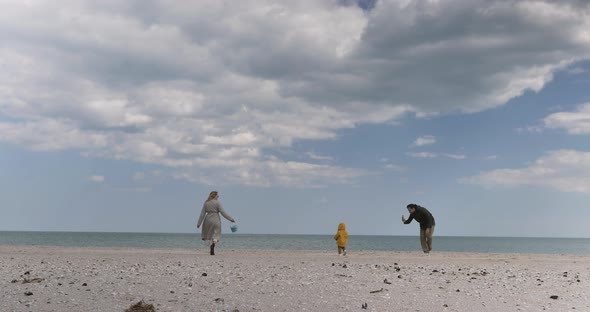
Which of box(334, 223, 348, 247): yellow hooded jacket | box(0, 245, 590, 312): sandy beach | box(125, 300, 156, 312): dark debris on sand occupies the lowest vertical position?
box(125, 300, 156, 312): dark debris on sand

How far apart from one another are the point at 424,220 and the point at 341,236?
3877 millimetres

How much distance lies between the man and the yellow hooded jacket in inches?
106

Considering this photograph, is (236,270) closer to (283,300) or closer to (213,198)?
(283,300)

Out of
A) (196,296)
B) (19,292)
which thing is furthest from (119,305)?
(19,292)

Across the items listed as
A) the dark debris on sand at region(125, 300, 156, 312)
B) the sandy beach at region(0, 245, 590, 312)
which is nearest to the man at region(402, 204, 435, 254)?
the sandy beach at region(0, 245, 590, 312)

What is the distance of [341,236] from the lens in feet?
79.8

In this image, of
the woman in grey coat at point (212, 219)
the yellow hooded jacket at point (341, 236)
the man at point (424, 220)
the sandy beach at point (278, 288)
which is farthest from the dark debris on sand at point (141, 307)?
the man at point (424, 220)

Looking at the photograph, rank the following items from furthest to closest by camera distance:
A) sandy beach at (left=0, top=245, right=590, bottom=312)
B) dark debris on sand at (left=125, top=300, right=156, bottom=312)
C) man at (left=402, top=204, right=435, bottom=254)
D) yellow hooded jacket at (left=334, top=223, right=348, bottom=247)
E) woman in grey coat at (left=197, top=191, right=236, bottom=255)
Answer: man at (left=402, top=204, right=435, bottom=254), yellow hooded jacket at (left=334, top=223, right=348, bottom=247), woman in grey coat at (left=197, top=191, right=236, bottom=255), sandy beach at (left=0, top=245, right=590, bottom=312), dark debris on sand at (left=125, top=300, right=156, bottom=312)

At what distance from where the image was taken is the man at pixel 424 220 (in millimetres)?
24578

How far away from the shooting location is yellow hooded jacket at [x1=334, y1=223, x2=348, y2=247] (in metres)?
24.2

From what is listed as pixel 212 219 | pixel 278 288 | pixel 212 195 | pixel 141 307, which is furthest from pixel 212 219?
pixel 141 307

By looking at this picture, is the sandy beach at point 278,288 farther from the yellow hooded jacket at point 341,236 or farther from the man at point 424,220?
the man at point 424,220

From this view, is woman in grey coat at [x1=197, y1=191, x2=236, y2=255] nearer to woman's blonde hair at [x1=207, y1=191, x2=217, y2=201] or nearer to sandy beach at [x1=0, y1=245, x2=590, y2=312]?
woman's blonde hair at [x1=207, y1=191, x2=217, y2=201]

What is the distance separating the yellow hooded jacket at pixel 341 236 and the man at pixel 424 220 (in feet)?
8.87
